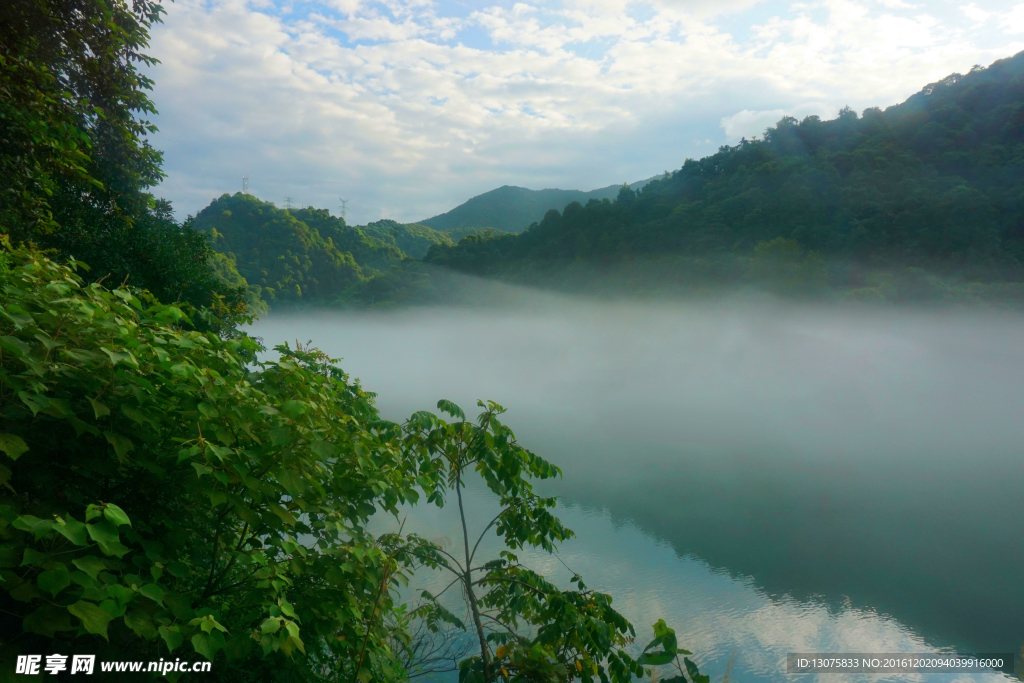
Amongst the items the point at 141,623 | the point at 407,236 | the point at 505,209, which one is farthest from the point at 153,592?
the point at 505,209

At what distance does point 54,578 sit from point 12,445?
0.33m

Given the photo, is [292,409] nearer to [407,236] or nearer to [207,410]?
[207,410]

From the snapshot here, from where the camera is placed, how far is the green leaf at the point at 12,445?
1.32 metres

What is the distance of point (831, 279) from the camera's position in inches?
1380

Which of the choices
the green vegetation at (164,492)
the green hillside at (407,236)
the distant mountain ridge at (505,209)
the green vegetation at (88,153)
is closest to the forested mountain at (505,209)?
the distant mountain ridge at (505,209)

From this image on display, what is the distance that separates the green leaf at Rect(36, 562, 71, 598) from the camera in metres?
A: 1.25

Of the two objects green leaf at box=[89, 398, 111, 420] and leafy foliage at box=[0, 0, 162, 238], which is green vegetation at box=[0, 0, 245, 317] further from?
green leaf at box=[89, 398, 111, 420]

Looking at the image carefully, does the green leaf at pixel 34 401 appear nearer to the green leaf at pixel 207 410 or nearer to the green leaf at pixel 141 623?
the green leaf at pixel 207 410

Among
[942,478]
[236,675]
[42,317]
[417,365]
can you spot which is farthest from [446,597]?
[417,365]

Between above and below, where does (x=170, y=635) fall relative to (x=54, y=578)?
below

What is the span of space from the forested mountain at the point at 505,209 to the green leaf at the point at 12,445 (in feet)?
251

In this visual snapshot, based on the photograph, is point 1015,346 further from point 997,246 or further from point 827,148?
point 827,148

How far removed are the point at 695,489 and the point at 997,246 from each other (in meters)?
26.6

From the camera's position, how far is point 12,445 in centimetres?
134
